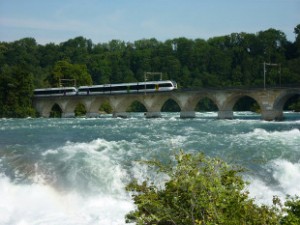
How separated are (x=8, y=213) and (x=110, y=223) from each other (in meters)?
3.86

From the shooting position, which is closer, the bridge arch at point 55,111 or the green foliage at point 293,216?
the green foliage at point 293,216

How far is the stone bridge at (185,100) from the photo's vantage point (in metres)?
56.1

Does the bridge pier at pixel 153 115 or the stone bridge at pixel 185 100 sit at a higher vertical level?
the stone bridge at pixel 185 100

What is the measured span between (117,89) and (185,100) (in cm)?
1226

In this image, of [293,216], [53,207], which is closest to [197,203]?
[293,216]

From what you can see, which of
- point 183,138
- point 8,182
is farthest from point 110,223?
point 183,138

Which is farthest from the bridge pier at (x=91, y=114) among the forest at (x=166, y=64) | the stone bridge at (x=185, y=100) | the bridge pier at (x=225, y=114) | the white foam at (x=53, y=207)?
the white foam at (x=53, y=207)

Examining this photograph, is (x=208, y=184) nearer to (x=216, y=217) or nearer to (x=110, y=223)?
(x=216, y=217)

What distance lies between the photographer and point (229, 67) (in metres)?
106

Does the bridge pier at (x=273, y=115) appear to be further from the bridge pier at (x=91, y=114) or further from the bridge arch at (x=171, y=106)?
the bridge arch at (x=171, y=106)

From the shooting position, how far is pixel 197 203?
8.55 metres

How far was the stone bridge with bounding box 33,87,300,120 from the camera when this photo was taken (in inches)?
2207

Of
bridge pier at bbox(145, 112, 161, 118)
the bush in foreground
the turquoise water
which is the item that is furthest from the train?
the bush in foreground

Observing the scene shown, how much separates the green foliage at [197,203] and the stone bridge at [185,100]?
47.4 metres
